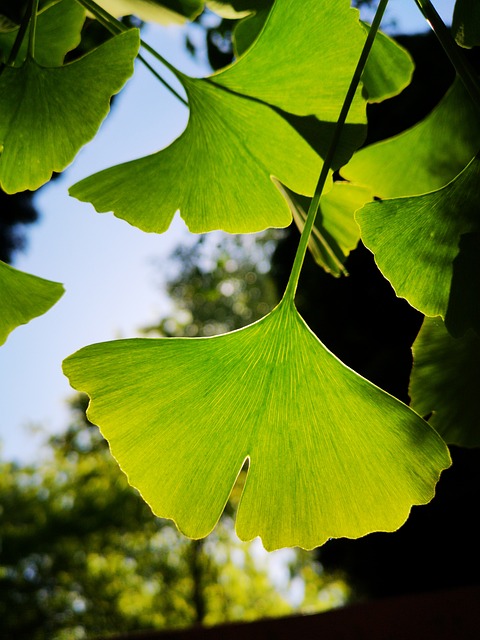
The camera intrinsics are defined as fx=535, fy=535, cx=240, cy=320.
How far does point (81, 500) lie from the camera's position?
7.87 meters

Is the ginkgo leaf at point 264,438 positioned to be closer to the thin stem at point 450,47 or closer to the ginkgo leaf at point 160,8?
the thin stem at point 450,47

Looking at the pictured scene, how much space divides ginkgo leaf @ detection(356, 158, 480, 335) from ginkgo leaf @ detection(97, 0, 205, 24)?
0.39 m

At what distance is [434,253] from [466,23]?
0.24 metres

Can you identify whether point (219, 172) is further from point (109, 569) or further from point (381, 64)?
point (109, 569)

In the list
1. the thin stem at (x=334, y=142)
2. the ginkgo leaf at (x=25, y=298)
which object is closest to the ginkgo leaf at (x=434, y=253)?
the thin stem at (x=334, y=142)

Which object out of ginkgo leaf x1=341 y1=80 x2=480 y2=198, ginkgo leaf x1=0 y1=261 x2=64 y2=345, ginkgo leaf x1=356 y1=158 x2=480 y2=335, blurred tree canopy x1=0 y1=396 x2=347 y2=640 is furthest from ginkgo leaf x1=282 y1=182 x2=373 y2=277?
blurred tree canopy x1=0 y1=396 x2=347 y2=640

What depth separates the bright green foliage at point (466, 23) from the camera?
20.4 inches

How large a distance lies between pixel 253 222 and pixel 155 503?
0.30 meters

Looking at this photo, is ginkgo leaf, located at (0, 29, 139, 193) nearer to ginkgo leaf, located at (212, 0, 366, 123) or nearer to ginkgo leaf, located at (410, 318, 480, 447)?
ginkgo leaf, located at (212, 0, 366, 123)

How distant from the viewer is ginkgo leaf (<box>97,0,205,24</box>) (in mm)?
655

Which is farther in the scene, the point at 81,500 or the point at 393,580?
the point at 81,500

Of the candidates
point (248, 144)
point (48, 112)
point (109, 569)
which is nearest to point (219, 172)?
point (248, 144)

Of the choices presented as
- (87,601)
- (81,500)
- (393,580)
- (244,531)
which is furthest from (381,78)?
(87,601)

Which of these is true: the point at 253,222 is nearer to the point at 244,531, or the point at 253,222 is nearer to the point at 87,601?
the point at 244,531
